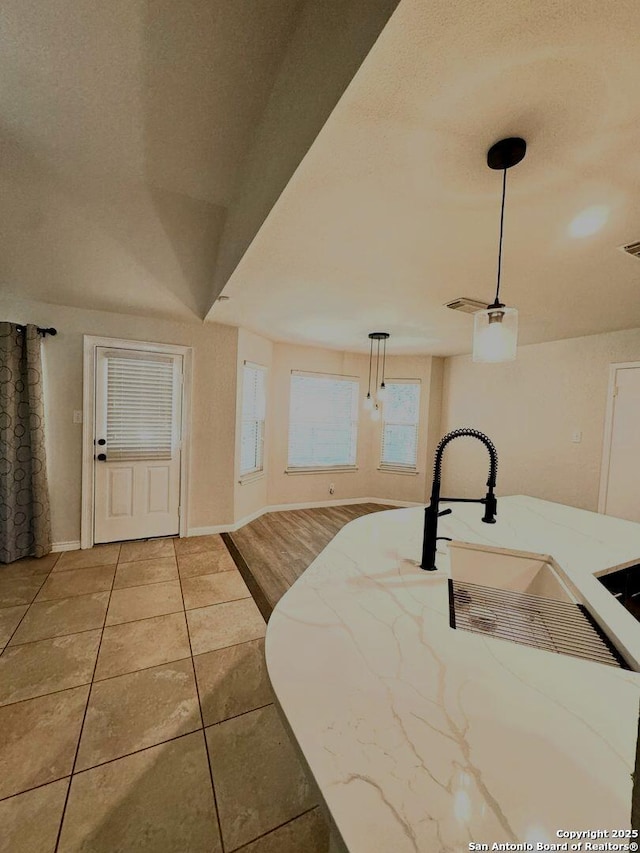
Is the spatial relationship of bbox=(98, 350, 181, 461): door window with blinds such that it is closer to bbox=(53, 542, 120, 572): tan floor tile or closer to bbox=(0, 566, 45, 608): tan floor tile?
bbox=(53, 542, 120, 572): tan floor tile

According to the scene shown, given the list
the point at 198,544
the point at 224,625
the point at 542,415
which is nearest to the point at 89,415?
the point at 198,544

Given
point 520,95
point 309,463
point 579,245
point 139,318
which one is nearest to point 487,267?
point 579,245

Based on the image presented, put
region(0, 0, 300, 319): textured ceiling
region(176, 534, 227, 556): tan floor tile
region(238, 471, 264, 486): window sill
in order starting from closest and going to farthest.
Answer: region(0, 0, 300, 319): textured ceiling < region(176, 534, 227, 556): tan floor tile < region(238, 471, 264, 486): window sill

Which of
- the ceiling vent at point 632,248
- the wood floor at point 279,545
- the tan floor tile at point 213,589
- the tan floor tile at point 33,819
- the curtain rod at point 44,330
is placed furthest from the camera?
the curtain rod at point 44,330

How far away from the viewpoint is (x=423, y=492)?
202 inches

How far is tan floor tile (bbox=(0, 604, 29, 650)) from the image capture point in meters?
2.04

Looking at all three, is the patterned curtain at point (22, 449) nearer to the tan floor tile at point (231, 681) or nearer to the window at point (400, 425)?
the tan floor tile at point (231, 681)

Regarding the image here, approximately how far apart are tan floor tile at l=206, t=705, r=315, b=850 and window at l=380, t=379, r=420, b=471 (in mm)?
4040

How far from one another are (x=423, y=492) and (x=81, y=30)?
5.19m

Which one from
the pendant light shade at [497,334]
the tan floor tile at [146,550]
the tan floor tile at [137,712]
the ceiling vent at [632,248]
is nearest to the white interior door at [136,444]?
the tan floor tile at [146,550]

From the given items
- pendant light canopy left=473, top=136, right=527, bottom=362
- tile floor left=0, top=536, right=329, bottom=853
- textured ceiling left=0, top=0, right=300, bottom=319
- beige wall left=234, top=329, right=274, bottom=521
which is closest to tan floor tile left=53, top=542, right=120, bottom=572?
tile floor left=0, top=536, right=329, bottom=853

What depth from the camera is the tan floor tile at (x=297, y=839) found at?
1136mm

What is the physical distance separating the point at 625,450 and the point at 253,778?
12.5 ft

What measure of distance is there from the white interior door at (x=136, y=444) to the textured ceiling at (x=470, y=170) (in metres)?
1.48
